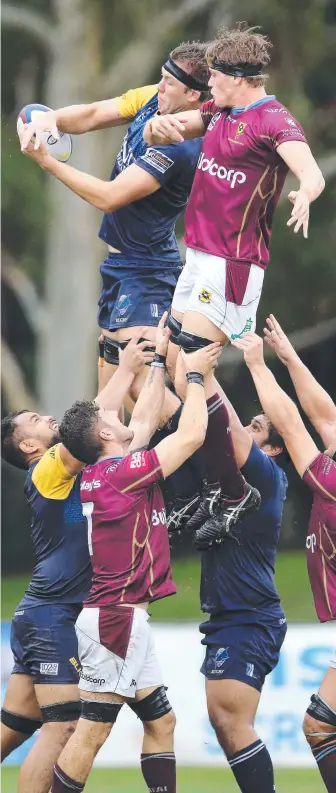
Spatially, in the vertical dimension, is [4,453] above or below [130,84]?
below

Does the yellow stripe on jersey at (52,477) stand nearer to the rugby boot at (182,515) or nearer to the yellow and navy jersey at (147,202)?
the rugby boot at (182,515)

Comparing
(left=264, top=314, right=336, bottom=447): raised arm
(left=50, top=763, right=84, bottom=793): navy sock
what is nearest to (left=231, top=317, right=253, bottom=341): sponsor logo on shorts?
(left=264, top=314, right=336, bottom=447): raised arm

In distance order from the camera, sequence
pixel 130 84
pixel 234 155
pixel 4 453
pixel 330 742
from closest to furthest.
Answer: pixel 234 155, pixel 330 742, pixel 4 453, pixel 130 84

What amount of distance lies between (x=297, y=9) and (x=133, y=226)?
10.9 metres

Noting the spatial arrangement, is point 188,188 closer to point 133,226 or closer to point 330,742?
point 133,226

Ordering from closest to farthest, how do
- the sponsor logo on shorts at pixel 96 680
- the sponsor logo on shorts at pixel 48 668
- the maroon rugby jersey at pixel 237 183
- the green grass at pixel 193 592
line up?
the maroon rugby jersey at pixel 237 183
the sponsor logo on shorts at pixel 96 680
the sponsor logo on shorts at pixel 48 668
the green grass at pixel 193 592

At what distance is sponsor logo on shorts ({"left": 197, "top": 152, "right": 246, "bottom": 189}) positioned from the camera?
6.73 m

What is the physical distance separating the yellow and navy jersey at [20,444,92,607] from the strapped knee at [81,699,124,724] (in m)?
1.06

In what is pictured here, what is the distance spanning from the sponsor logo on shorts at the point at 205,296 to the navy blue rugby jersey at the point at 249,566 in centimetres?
116

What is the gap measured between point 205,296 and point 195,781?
4.66m

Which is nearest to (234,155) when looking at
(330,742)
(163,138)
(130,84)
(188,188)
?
(163,138)

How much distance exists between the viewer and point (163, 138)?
22.7 feet

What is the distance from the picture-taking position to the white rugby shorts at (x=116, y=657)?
6.91 metres

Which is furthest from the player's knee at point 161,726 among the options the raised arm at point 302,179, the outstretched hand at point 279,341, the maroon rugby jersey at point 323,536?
the raised arm at point 302,179
